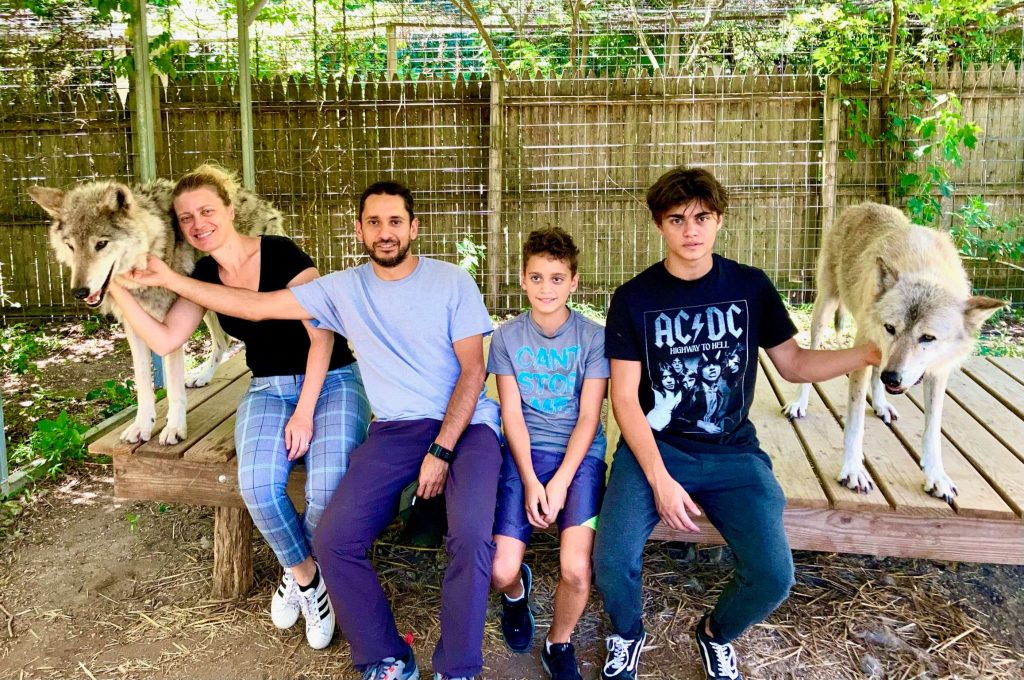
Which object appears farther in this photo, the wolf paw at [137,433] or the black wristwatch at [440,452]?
the wolf paw at [137,433]

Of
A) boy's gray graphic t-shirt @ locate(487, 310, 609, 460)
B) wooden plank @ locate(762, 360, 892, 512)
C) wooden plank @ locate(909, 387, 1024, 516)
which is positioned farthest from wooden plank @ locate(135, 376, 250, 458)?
wooden plank @ locate(909, 387, 1024, 516)

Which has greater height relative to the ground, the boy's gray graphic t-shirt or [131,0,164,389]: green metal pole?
[131,0,164,389]: green metal pole

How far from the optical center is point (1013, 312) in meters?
7.30

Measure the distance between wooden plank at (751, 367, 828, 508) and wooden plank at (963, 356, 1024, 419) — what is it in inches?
46.8

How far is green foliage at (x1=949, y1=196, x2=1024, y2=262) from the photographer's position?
264 inches

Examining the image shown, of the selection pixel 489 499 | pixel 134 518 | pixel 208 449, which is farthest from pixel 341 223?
pixel 489 499

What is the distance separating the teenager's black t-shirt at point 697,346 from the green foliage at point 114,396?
13.2 feet

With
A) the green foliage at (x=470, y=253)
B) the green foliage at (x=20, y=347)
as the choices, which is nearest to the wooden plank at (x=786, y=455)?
the green foliage at (x=470, y=253)

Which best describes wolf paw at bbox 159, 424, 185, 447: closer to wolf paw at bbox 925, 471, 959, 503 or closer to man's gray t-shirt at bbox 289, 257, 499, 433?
man's gray t-shirt at bbox 289, 257, 499, 433

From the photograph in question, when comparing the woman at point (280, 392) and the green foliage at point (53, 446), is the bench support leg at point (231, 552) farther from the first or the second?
the green foliage at point (53, 446)

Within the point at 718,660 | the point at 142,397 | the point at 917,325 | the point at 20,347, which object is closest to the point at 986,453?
the point at 917,325

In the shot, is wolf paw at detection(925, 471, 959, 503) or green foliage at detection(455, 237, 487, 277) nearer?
wolf paw at detection(925, 471, 959, 503)

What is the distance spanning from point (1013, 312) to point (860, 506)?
246 inches

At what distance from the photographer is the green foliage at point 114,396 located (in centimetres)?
501
